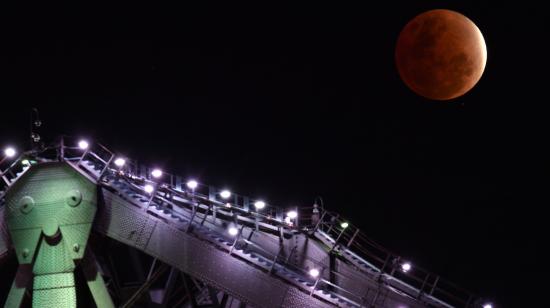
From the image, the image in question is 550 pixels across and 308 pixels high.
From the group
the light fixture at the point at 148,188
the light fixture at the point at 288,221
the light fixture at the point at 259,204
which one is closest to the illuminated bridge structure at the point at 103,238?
the light fixture at the point at 148,188

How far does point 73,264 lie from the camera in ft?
68.0

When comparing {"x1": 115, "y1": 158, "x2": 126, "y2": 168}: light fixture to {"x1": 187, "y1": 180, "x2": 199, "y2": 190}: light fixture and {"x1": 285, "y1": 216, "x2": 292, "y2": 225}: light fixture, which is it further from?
{"x1": 285, "y1": 216, "x2": 292, "y2": 225}: light fixture

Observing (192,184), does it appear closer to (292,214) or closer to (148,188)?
(148,188)

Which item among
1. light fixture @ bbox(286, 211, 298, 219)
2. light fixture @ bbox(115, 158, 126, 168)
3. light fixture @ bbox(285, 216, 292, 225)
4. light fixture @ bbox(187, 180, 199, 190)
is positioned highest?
light fixture @ bbox(286, 211, 298, 219)

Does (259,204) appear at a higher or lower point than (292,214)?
lower

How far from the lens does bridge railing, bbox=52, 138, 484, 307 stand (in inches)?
909

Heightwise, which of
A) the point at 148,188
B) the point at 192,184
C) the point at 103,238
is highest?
the point at 192,184

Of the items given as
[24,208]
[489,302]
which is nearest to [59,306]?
[24,208]

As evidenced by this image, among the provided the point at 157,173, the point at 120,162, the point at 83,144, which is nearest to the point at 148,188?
the point at 120,162

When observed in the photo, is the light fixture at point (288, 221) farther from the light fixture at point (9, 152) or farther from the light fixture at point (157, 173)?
the light fixture at point (9, 152)

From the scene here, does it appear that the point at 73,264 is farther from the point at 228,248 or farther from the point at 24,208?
the point at 228,248

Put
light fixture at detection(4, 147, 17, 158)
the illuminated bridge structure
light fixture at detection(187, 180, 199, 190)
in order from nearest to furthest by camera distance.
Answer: the illuminated bridge structure < light fixture at detection(4, 147, 17, 158) < light fixture at detection(187, 180, 199, 190)

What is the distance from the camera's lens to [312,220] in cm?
2794

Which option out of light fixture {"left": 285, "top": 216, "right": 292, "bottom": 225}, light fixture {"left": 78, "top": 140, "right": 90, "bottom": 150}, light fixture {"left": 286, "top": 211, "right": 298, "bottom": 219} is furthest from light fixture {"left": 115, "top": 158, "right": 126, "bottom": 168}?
light fixture {"left": 286, "top": 211, "right": 298, "bottom": 219}
